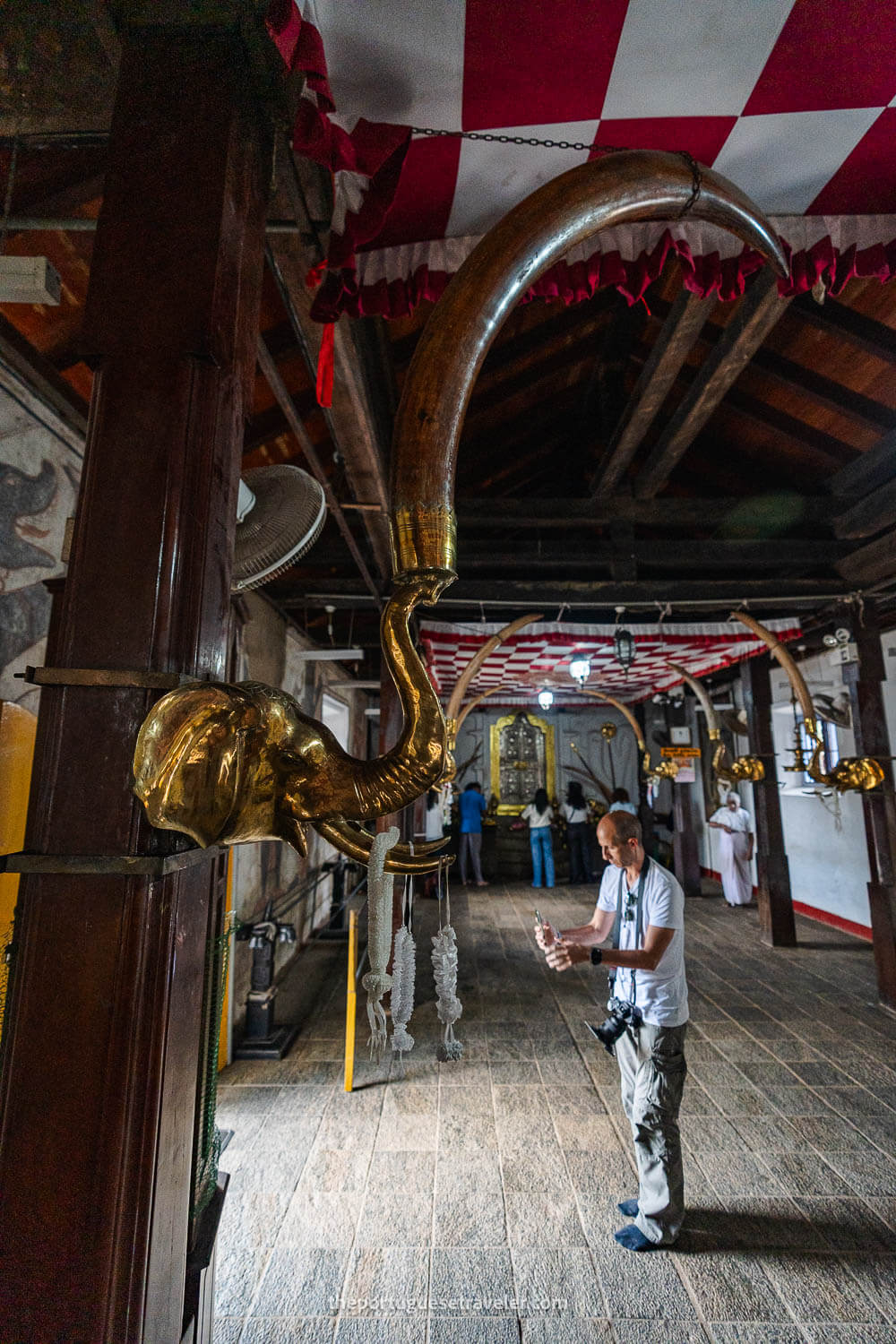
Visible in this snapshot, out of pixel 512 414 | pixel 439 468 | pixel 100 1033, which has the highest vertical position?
pixel 512 414

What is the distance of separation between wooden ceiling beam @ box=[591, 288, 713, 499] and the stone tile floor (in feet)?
12.9

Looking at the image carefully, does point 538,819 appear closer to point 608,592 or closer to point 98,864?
point 608,592

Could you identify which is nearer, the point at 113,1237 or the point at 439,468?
the point at 113,1237

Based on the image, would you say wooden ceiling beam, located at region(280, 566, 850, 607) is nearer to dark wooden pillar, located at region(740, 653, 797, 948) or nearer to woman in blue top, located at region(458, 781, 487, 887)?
dark wooden pillar, located at region(740, 653, 797, 948)

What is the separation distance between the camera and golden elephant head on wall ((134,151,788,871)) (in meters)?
0.66

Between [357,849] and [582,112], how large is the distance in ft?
4.30

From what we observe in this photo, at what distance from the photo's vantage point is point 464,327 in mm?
771

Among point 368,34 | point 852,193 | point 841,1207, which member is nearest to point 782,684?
point 841,1207

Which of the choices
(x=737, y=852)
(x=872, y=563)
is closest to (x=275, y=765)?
(x=872, y=563)

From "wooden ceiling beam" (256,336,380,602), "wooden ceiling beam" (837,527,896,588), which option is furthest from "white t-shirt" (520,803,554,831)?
"wooden ceiling beam" (256,336,380,602)

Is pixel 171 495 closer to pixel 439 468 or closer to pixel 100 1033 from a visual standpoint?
pixel 439 468

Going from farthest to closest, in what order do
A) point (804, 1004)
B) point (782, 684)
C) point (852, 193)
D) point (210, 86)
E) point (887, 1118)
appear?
point (782, 684)
point (804, 1004)
point (887, 1118)
point (852, 193)
point (210, 86)

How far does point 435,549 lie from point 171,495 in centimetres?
36

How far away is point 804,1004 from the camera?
4.99 meters
